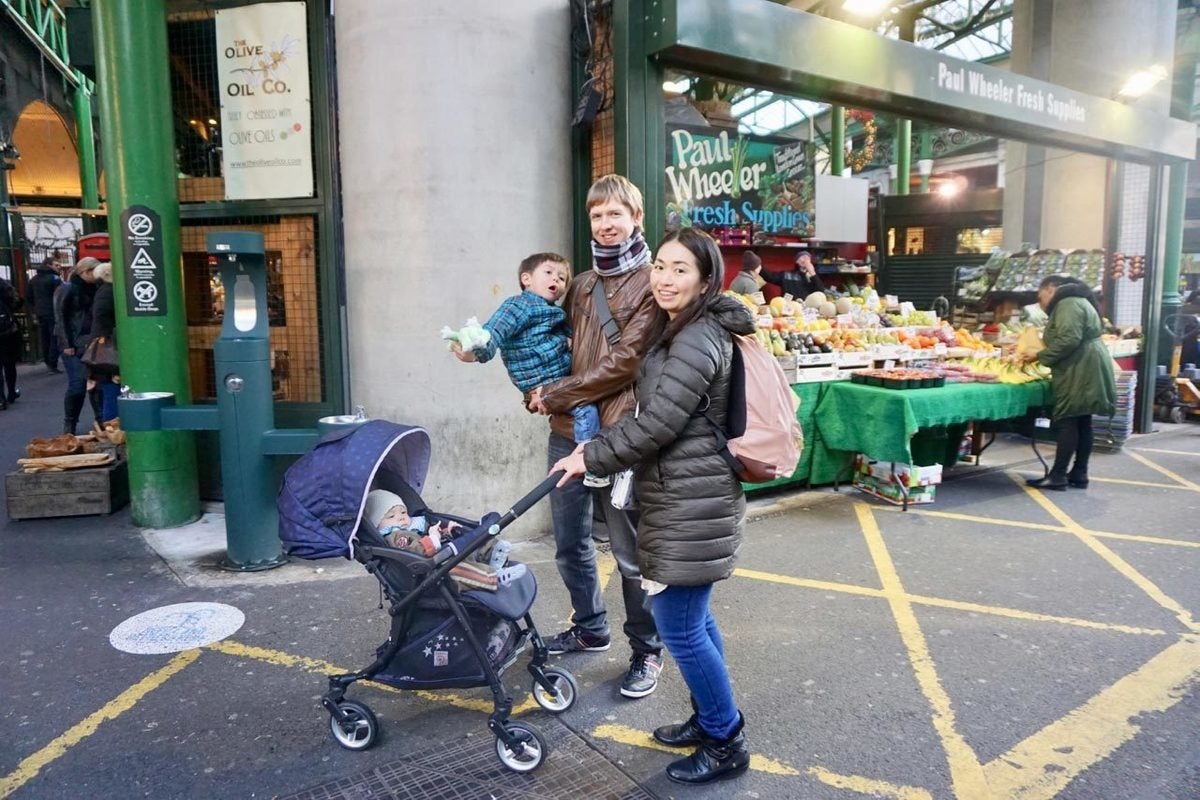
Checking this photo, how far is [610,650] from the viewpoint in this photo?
3.58 meters

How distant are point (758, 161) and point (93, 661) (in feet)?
27.6

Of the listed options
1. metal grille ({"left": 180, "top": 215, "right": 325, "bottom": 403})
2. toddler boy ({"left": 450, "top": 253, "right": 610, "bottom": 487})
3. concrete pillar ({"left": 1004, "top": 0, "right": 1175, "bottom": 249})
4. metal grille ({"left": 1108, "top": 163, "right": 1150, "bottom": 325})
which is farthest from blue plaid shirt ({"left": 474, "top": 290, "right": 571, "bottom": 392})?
concrete pillar ({"left": 1004, "top": 0, "right": 1175, "bottom": 249})

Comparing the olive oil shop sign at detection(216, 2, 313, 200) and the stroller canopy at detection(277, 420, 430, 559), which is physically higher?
the olive oil shop sign at detection(216, 2, 313, 200)

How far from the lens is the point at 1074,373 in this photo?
648 cm

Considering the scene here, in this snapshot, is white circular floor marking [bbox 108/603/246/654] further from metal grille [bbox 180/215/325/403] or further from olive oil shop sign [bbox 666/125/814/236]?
olive oil shop sign [bbox 666/125/814/236]

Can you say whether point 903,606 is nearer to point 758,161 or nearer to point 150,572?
point 150,572

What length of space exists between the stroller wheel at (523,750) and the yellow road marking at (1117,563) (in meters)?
3.28

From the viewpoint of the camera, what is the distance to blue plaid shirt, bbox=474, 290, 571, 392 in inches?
125

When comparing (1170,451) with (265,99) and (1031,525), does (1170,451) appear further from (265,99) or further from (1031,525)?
(265,99)

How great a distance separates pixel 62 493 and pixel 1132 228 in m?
10.7

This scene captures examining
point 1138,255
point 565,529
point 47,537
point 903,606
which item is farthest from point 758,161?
point 47,537

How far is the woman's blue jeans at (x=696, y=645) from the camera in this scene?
2486 millimetres

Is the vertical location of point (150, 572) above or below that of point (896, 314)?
below

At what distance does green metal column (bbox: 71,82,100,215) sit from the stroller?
1951 cm
